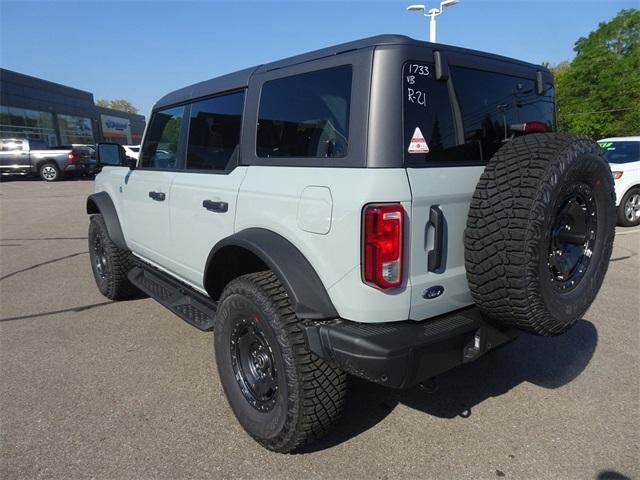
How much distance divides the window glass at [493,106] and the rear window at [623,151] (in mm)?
7088

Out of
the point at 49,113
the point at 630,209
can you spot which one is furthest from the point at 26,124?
the point at 630,209

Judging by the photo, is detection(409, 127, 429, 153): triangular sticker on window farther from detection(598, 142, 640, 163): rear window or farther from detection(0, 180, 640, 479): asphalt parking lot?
detection(598, 142, 640, 163): rear window

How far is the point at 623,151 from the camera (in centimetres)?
893

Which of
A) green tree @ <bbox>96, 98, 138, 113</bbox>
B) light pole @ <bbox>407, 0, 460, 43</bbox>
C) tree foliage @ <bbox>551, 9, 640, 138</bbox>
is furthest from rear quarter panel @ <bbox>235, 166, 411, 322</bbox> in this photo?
green tree @ <bbox>96, 98, 138, 113</bbox>

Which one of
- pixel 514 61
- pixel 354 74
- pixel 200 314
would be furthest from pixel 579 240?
pixel 200 314

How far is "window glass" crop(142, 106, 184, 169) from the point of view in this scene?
11.9 ft

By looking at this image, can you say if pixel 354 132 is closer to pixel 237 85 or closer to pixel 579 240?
pixel 237 85

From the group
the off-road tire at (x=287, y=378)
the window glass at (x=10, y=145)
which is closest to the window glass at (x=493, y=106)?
the off-road tire at (x=287, y=378)

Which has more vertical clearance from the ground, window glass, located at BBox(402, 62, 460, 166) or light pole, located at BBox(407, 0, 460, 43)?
light pole, located at BBox(407, 0, 460, 43)

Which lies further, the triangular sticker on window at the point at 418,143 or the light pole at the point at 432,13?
the light pole at the point at 432,13

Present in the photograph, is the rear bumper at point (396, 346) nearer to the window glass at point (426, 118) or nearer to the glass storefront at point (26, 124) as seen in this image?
the window glass at point (426, 118)

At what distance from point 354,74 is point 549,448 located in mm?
2180

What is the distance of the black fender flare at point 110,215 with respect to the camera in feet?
14.7

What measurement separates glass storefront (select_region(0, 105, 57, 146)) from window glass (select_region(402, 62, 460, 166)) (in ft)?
112
